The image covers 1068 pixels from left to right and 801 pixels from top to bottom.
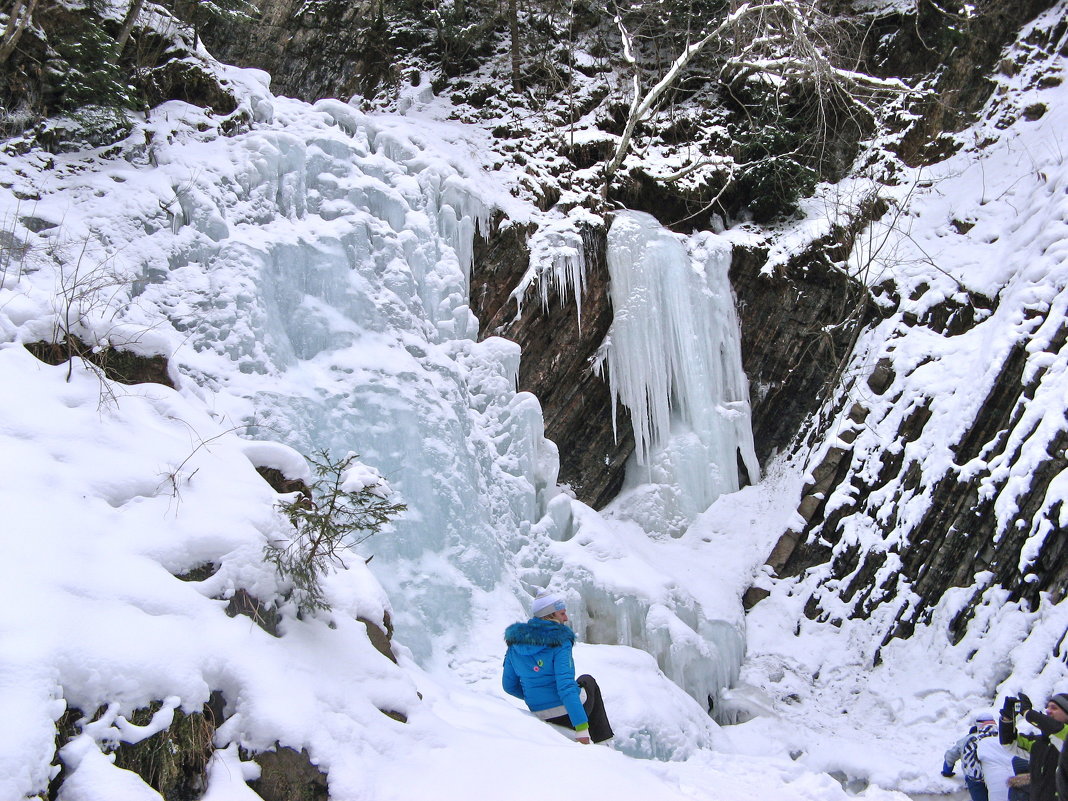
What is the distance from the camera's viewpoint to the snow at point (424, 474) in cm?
257

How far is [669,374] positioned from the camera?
35.0ft

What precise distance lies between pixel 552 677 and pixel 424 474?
302 cm

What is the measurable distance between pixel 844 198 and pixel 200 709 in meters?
11.9

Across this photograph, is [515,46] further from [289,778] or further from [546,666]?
[289,778]

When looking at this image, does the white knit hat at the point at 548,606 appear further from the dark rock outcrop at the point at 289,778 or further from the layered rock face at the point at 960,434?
the layered rock face at the point at 960,434

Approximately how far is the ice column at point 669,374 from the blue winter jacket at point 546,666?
643 cm

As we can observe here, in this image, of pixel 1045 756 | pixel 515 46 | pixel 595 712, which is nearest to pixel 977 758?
pixel 1045 756

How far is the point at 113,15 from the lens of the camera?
321 inches

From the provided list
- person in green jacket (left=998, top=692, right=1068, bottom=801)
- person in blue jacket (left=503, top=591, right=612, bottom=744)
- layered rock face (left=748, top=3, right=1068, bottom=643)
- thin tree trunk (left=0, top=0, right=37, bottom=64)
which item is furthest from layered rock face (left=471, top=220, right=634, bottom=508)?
person in green jacket (left=998, top=692, right=1068, bottom=801)

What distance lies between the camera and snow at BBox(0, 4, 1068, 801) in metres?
2.57

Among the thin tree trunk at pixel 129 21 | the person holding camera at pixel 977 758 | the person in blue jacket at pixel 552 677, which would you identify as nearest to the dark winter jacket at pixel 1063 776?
the person holding camera at pixel 977 758

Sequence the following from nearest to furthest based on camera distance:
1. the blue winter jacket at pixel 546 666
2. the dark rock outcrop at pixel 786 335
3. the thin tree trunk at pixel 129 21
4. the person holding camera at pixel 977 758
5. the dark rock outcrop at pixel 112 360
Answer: the dark rock outcrop at pixel 112 360 < the blue winter jacket at pixel 546 666 < the person holding camera at pixel 977 758 < the thin tree trunk at pixel 129 21 < the dark rock outcrop at pixel 786 335

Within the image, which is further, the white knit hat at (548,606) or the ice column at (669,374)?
the ice column at (669,374)

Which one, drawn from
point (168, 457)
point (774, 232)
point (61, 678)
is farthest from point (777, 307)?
point (61, 678)
